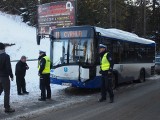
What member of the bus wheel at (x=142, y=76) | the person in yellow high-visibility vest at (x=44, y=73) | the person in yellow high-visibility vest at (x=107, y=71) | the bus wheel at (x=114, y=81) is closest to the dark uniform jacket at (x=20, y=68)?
the person in yellow high-visibility vest at (x=44, y=73)

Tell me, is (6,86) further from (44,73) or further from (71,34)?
(71,34)

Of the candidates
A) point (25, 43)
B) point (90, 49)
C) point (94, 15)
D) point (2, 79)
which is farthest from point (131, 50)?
point (94, 15)

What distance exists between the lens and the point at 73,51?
15977 mm

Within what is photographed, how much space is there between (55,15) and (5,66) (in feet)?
50.6

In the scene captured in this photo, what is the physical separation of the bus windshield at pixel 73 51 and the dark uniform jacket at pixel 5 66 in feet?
16.2

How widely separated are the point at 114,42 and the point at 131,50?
9.20 feet

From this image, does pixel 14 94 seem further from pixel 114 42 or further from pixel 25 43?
pixel 25 43

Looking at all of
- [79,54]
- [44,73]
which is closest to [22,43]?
[79,54]

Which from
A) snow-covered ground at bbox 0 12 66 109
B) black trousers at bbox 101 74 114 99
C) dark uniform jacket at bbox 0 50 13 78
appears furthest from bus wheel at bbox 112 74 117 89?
dark uniform jacket at bbox 0 50 13 78

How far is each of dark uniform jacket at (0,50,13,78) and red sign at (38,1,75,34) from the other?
14.2 m

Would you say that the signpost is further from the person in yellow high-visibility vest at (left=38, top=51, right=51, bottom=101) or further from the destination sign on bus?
the person in yellow high-visibility vest at (left=38, top=51, right=51, bottom=101)

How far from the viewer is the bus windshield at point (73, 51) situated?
1566cm

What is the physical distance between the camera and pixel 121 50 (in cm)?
1886

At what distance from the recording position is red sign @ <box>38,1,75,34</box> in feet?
82.6
